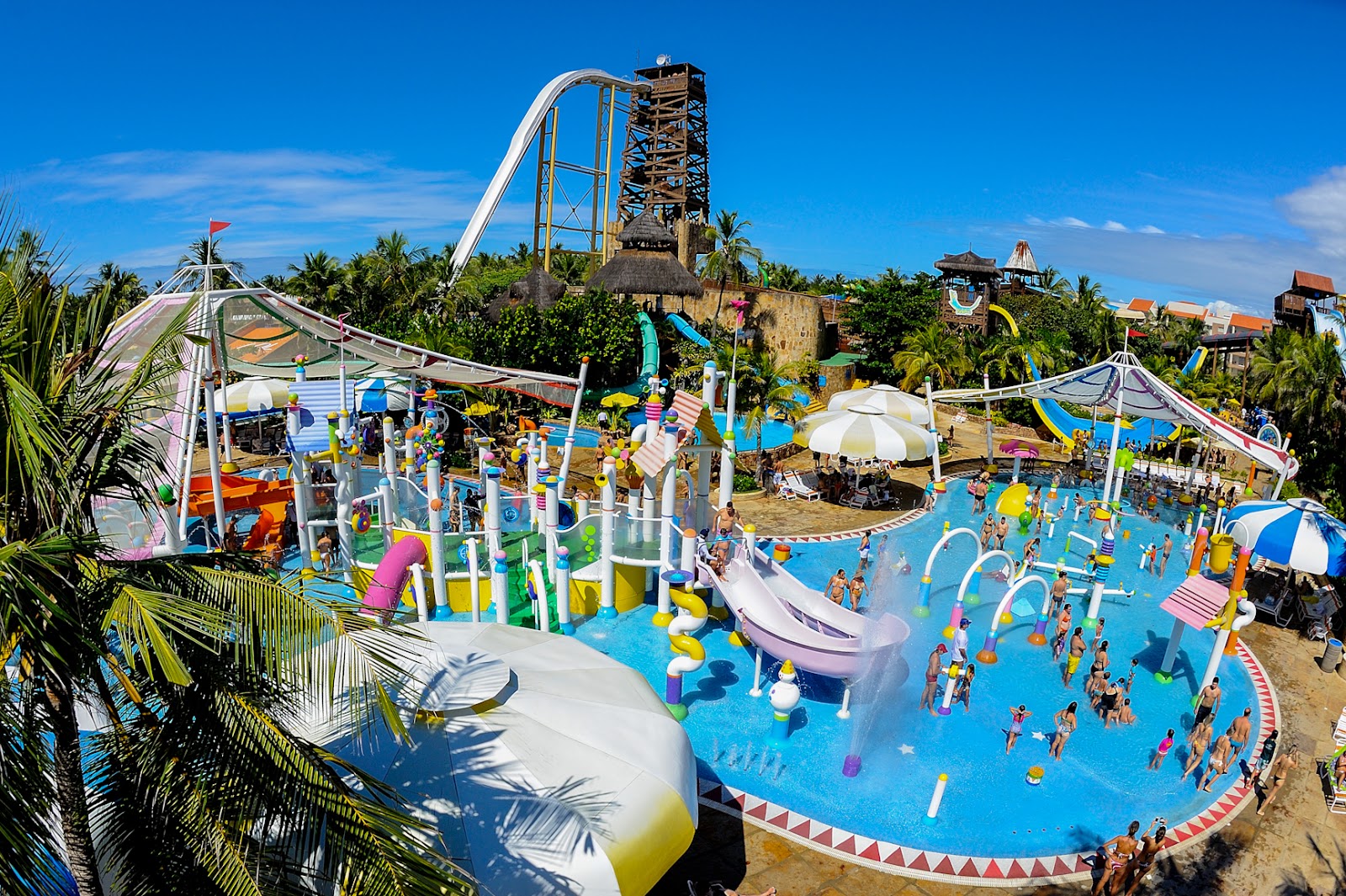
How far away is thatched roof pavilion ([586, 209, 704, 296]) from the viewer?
35969 mm

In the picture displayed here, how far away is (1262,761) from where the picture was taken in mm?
11781

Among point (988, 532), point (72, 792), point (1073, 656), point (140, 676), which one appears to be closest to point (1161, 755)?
point (1073, 656)

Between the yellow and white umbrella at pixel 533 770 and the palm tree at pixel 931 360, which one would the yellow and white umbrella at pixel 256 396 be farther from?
the palm tree at pixel 931 360

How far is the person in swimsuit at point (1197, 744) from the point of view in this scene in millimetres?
11711

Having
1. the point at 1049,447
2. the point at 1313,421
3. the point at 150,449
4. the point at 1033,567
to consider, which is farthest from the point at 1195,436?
the point at 150,449

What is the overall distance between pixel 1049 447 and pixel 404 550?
27.2 m

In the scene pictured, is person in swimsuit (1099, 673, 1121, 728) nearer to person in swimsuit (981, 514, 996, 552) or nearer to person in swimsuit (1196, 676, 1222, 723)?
person in swimsuit (1196, 676, 1222, 723)

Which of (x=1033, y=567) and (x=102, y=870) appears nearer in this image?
(x=102, y=870)

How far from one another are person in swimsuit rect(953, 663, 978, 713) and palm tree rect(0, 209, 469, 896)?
34.2 ft

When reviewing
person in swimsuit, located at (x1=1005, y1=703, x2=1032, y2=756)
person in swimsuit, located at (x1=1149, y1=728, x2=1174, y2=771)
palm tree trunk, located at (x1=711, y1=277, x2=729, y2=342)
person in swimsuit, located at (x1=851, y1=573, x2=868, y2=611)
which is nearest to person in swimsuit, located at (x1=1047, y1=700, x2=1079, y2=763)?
person in swimsuit, located at (x1=1005, y1=703, x2=1032, y2=756)

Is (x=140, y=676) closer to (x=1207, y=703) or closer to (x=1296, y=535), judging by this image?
(x=1207, y=703)

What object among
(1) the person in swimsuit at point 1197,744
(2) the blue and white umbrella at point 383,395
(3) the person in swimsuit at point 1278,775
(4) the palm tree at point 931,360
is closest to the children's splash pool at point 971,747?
(1) the person in swimsuit at point 1197,744

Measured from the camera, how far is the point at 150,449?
4.70m

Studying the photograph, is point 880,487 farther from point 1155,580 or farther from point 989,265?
point 989,265
